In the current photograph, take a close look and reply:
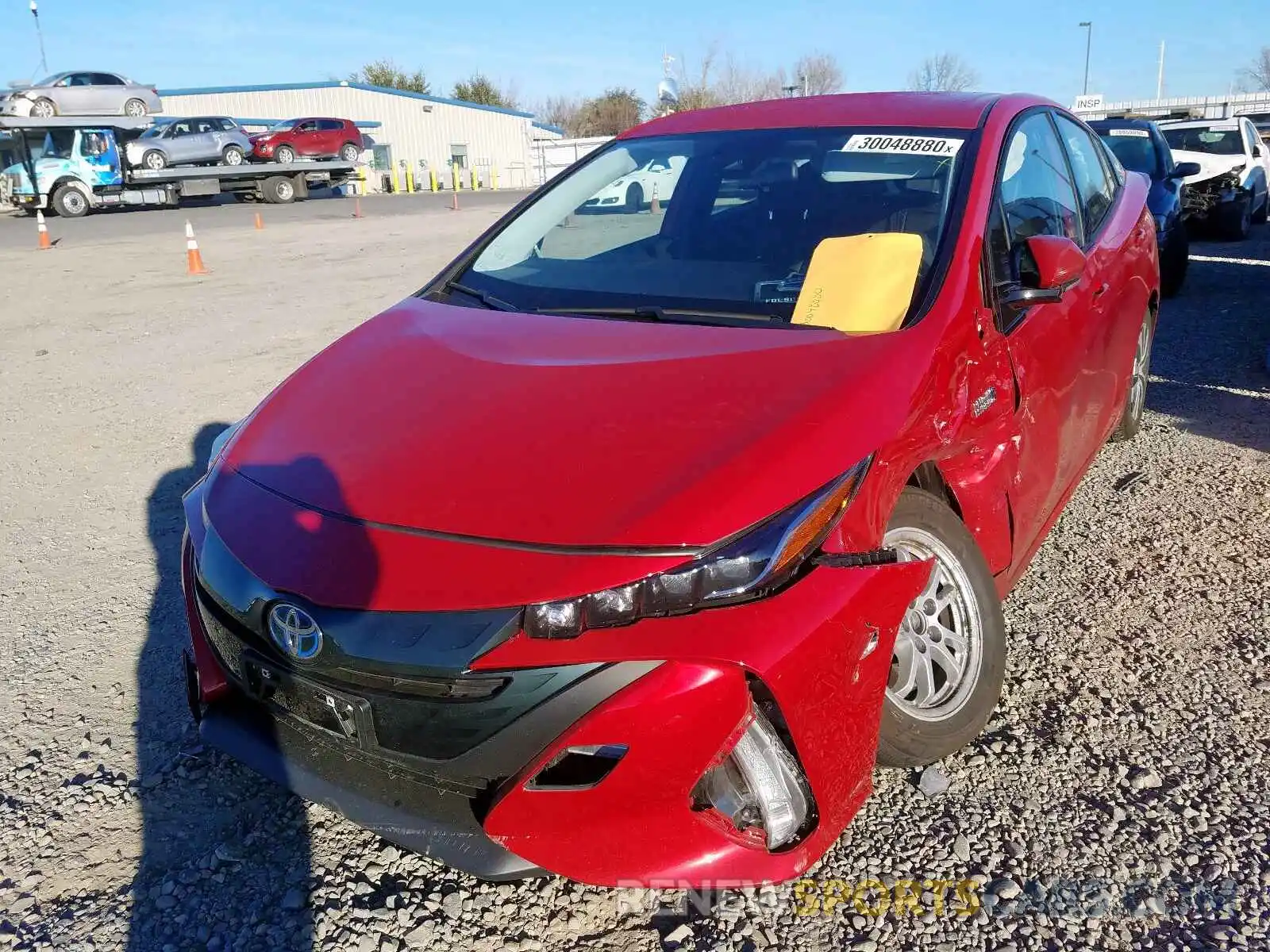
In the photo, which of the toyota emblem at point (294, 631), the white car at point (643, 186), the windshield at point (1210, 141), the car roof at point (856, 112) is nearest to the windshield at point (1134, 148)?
the windshield at point (1210, 141)

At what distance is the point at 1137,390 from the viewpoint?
4.94 meters

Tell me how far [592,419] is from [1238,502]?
3.43 m

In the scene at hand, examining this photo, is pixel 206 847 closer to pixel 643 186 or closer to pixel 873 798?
pixel 873 798

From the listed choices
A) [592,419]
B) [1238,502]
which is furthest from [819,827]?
[1238,502]

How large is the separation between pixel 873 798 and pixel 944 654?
40cm

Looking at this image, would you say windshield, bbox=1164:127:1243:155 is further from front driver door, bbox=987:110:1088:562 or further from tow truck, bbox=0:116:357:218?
tow truck, bbox=0:116:357:218

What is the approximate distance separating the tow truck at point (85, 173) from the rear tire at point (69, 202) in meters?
0.02

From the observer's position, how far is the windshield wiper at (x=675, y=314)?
8.76 feet

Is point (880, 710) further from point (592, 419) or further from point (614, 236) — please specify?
point (614, 236)

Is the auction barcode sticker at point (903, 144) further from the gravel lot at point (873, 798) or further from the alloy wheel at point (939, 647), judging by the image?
the gravel lot at point (873, 798)

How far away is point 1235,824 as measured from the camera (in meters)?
2.35

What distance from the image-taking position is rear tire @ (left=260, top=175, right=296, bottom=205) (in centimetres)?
3241

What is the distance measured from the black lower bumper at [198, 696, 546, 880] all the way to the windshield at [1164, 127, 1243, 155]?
46.0ft

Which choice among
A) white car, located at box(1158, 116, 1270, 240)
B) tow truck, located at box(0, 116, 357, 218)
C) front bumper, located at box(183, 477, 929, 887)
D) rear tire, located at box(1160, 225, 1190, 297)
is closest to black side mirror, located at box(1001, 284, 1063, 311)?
front bumper, located at box(183, 477, 929, 887)
